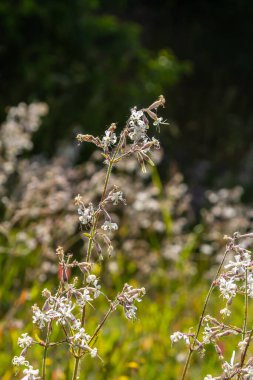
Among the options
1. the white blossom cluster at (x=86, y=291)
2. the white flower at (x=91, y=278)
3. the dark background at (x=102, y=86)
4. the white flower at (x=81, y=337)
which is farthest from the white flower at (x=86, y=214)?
the dark background at (x=102, y=86)

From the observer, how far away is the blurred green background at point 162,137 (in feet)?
13.3

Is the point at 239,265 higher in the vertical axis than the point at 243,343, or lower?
higher

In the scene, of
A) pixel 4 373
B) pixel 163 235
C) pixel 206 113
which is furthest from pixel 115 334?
pixel 206 113

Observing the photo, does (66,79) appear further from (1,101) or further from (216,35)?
(216,35)

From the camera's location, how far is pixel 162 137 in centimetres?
850

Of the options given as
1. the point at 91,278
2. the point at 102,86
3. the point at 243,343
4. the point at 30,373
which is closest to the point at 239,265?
the point at 243,343

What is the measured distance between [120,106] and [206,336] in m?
6.12

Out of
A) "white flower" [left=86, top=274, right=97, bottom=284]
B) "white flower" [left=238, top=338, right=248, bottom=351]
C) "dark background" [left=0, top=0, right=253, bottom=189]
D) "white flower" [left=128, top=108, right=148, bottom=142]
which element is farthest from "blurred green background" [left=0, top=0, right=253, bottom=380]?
"white flower" [left=128, top=108, right=148, bottom=142]

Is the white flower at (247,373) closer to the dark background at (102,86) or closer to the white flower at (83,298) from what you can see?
the white flower at (83,298)

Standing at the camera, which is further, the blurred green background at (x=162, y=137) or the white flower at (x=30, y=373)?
the blurred green background at (x=162, y=137)

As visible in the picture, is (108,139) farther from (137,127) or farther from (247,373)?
(247,373)

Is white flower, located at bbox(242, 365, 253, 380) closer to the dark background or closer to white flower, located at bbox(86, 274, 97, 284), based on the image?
white flower, located at bbox(86, 274, 97, 284)

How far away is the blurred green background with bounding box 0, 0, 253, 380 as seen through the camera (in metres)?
4.04

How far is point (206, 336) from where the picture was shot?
1.54 meters
